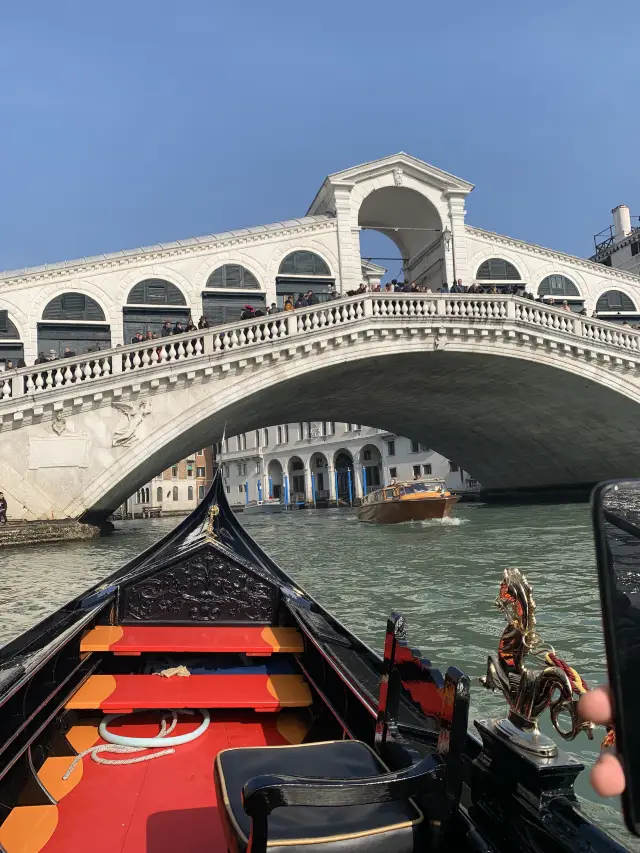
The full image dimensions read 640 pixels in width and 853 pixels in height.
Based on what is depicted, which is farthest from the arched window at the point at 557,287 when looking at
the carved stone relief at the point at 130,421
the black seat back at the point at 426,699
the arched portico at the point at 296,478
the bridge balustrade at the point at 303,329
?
the arched portico at the point at 296,478

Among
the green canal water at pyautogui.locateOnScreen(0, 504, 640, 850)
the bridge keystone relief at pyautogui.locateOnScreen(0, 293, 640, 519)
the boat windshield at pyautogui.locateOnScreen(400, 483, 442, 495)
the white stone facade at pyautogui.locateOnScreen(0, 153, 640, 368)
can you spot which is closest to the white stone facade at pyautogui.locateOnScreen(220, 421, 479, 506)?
the white stone facade at pyautogui.locateOnScreen(0, 153, 640, 368)

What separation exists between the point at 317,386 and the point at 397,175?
250 inches

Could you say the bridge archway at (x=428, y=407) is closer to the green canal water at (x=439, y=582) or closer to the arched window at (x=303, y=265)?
the green canal water at (x=439, y=582)

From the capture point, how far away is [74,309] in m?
13.6

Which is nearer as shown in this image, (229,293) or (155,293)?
(155,293)

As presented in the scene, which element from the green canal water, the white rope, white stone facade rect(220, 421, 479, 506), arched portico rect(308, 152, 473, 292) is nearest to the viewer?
the white rope

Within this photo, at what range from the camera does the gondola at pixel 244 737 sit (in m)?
1.07

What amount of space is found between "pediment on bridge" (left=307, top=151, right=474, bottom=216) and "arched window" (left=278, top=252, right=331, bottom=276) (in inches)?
61.4

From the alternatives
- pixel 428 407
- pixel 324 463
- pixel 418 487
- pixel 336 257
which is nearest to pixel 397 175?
pixel 336 257

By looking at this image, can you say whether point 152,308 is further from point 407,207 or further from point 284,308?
point 407,207

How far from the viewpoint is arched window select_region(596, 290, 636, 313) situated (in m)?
17.5

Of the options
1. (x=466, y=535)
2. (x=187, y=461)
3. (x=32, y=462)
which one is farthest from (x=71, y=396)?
(x=187, y=461)

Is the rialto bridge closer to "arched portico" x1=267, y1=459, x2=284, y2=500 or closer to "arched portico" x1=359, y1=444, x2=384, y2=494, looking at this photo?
"arched portico" x1=359, y1=444, x2=384, y2=494

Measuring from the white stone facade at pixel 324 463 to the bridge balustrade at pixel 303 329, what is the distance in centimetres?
1343
